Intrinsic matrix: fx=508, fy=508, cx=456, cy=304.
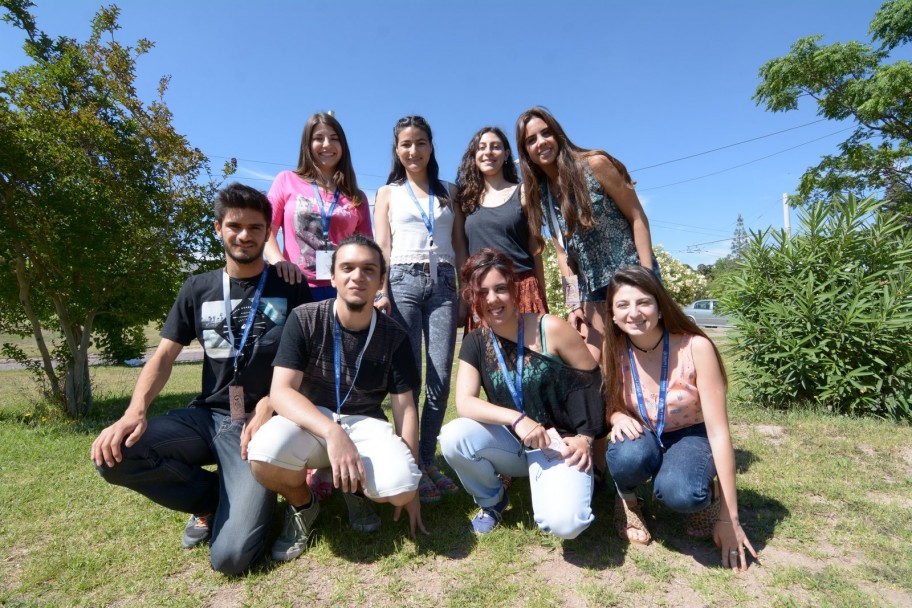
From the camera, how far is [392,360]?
295 centimetres

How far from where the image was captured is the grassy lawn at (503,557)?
2268mm

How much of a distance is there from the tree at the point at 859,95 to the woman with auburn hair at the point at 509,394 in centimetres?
1458

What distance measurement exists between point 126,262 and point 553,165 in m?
6.90

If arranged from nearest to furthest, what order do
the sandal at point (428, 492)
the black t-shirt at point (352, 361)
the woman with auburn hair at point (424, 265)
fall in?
the black t-shirt at point (352, 361)
the sandal at point (428, 492)
the woman with auburn hair at point (424, 265)

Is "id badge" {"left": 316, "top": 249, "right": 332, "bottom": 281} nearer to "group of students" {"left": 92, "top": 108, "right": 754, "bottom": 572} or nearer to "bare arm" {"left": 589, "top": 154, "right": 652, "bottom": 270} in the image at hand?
"group of students" {"left": 92, "top": 108, "right": 754, "bottom": 572}

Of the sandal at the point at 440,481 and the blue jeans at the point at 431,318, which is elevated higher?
the blue jeans at the point at 431,318

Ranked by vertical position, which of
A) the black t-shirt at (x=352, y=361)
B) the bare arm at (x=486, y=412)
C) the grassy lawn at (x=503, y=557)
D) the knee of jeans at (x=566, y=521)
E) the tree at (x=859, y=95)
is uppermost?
the tree at (x=859, y=95)

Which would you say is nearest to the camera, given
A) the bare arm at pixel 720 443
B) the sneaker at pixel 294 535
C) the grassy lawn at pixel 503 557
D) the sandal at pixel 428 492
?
the grassy lawn at pixel 503 557

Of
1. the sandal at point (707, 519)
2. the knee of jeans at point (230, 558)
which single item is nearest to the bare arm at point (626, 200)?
the sandal at point (707, 519)

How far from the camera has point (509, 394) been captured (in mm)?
2900

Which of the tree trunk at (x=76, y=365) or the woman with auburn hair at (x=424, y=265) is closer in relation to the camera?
the woman with auburn hair at (x=424, y=265)

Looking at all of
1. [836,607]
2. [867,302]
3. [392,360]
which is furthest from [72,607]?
[867,302]

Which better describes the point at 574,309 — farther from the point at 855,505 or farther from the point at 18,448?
→ the point at 18,448

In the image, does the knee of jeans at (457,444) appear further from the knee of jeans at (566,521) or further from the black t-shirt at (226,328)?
the black t-shirt at (226,328)
